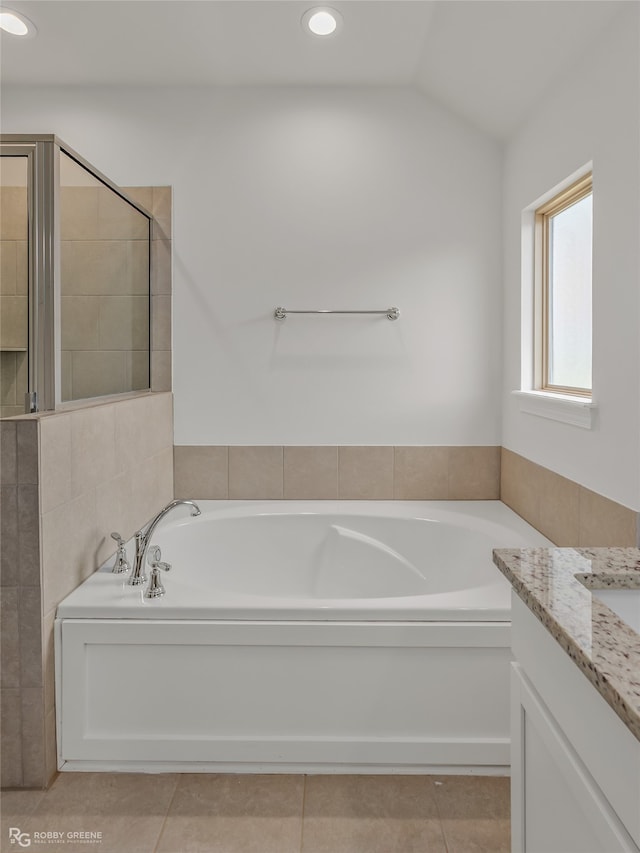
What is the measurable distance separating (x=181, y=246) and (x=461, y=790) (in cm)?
249

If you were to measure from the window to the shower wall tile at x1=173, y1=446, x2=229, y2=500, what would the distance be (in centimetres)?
150

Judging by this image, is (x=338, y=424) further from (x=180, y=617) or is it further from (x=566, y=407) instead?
(x=180, y=617)

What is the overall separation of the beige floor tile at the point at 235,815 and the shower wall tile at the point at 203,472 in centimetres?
146

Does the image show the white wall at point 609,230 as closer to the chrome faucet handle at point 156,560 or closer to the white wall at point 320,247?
the white wall at point 320,247

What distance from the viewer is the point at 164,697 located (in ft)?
5.95

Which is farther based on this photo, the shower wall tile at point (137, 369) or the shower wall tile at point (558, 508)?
the shower wall tile at point (137, 369)

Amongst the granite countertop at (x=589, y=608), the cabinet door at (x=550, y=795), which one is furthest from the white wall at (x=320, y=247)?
the cabinet door at (x=550, y=795)

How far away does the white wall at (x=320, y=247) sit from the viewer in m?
3.00

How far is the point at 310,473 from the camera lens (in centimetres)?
307

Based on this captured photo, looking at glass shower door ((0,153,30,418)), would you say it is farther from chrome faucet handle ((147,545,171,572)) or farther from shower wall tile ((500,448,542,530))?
shower wall tile ((500,448,542,530))

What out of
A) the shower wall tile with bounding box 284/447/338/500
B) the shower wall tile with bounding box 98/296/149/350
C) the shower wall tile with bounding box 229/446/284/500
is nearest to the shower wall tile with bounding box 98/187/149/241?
the shower wall tile with bounding box 98/296/149/350

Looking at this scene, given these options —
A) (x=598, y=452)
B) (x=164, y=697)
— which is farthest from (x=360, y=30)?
(x=164, y=697)

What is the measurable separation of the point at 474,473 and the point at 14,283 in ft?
7.02

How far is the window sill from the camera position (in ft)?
6.58
